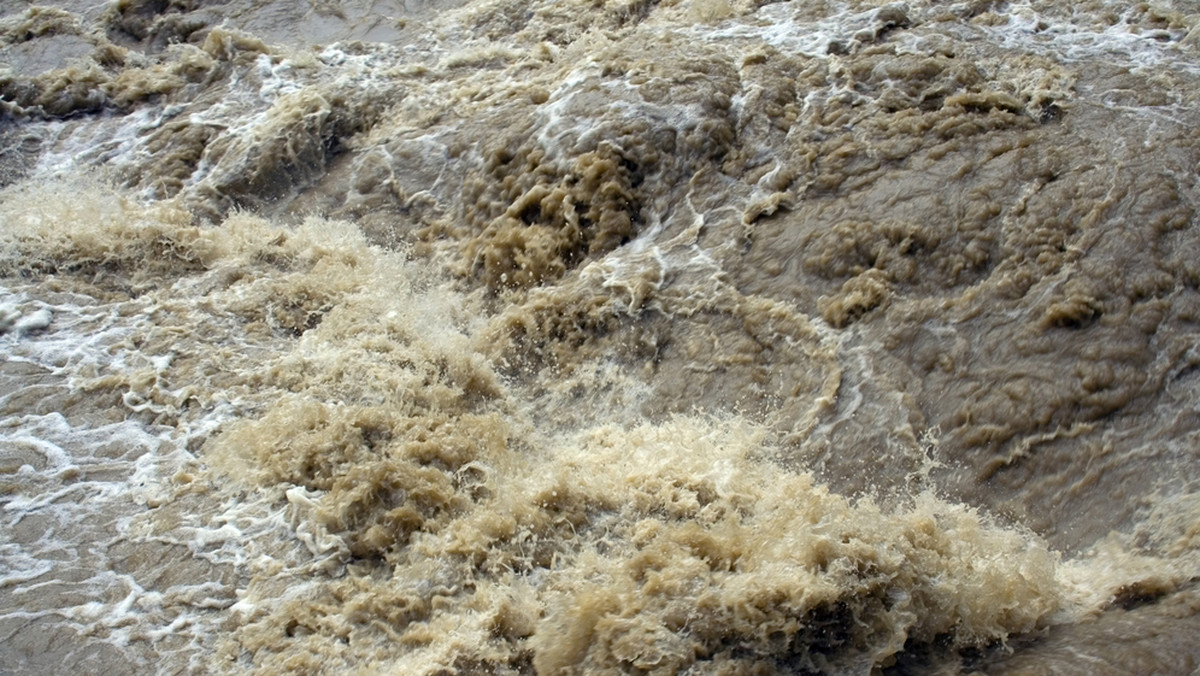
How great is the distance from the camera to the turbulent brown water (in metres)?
3.72

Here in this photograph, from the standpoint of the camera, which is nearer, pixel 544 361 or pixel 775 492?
pixel 775 492

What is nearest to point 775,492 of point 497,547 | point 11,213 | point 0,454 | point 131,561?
point 497,547

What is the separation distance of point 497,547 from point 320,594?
762mm

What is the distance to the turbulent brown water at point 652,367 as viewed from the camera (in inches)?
147

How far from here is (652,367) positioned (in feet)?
17.3

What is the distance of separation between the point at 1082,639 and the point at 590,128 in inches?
165

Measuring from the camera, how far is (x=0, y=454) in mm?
4852

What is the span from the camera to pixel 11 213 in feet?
23.5

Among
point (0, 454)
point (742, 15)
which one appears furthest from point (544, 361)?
point (742, 15)

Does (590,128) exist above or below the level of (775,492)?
above

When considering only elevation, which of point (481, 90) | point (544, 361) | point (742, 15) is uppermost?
point (742, 15)

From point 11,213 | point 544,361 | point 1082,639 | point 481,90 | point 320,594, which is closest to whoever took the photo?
point 1082,639

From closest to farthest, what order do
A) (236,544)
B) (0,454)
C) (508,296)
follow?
1. (236,544)
2. (0,454)
3. (508,296)

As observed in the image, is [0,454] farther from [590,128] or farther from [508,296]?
[590,128]
